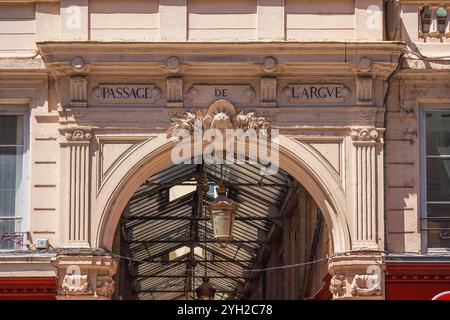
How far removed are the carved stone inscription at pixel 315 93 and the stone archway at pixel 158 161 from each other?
2.19ft

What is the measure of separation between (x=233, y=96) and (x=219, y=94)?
0.22 m

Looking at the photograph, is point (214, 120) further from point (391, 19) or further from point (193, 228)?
point (193, 228)

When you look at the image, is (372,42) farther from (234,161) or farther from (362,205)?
(234,161)

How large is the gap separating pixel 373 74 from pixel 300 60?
1.14 metres

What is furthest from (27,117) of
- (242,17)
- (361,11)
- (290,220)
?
(290,220)

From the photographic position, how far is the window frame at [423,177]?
28281mm

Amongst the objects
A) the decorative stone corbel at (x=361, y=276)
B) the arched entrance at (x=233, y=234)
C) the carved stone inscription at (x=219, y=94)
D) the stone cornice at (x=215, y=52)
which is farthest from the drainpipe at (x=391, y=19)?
the arched entrance at (x=233, y=234)

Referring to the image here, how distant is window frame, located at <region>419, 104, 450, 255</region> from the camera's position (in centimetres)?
2828

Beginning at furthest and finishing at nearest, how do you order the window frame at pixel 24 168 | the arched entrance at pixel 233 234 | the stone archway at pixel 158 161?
the arched entrance at pixel 233 234
the window frame at pixel 24 168
the stone archway at pixel 158 161

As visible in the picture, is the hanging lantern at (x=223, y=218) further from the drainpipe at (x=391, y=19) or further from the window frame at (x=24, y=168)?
the drainpipe at (x=391, y=19)
